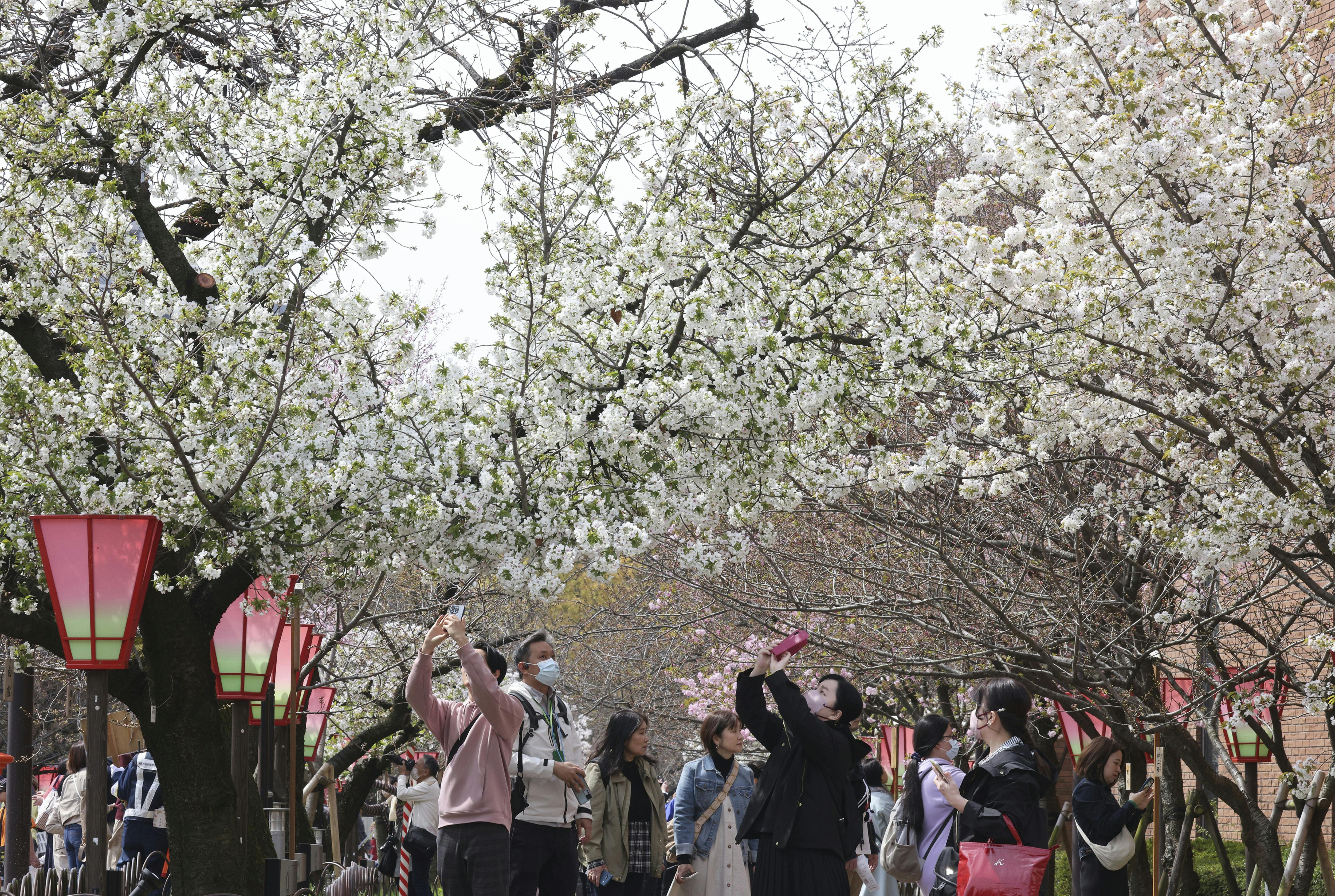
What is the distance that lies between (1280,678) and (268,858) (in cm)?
812

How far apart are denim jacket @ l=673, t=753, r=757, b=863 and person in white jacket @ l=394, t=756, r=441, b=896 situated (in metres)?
6.39

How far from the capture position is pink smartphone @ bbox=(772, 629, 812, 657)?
6.39 m

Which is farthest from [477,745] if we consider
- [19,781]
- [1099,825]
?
[19,781]

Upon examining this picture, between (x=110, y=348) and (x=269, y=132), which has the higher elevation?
(x=269, y=132)

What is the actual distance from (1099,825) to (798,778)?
2456 millimetres

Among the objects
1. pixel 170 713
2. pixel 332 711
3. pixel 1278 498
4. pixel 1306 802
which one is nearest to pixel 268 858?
pixel 170 713

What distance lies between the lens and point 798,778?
6.59m

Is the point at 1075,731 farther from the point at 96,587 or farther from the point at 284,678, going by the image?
the point at 96,587

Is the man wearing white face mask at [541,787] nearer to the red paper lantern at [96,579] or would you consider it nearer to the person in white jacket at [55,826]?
the red paper lantern at [96,579]

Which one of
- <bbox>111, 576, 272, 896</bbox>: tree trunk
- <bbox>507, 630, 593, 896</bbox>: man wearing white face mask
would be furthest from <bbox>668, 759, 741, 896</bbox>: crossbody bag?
<bbox>111, 576, 272, 896</bbox>: tree trunk

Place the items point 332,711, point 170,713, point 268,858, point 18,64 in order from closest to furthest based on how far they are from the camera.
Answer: point 18,64 < point 170,713 < point 268,858 < point 332,711

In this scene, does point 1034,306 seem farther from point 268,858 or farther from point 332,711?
point 332,711

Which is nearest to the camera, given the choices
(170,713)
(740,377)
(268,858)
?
(740,377)

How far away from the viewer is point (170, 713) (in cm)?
943
